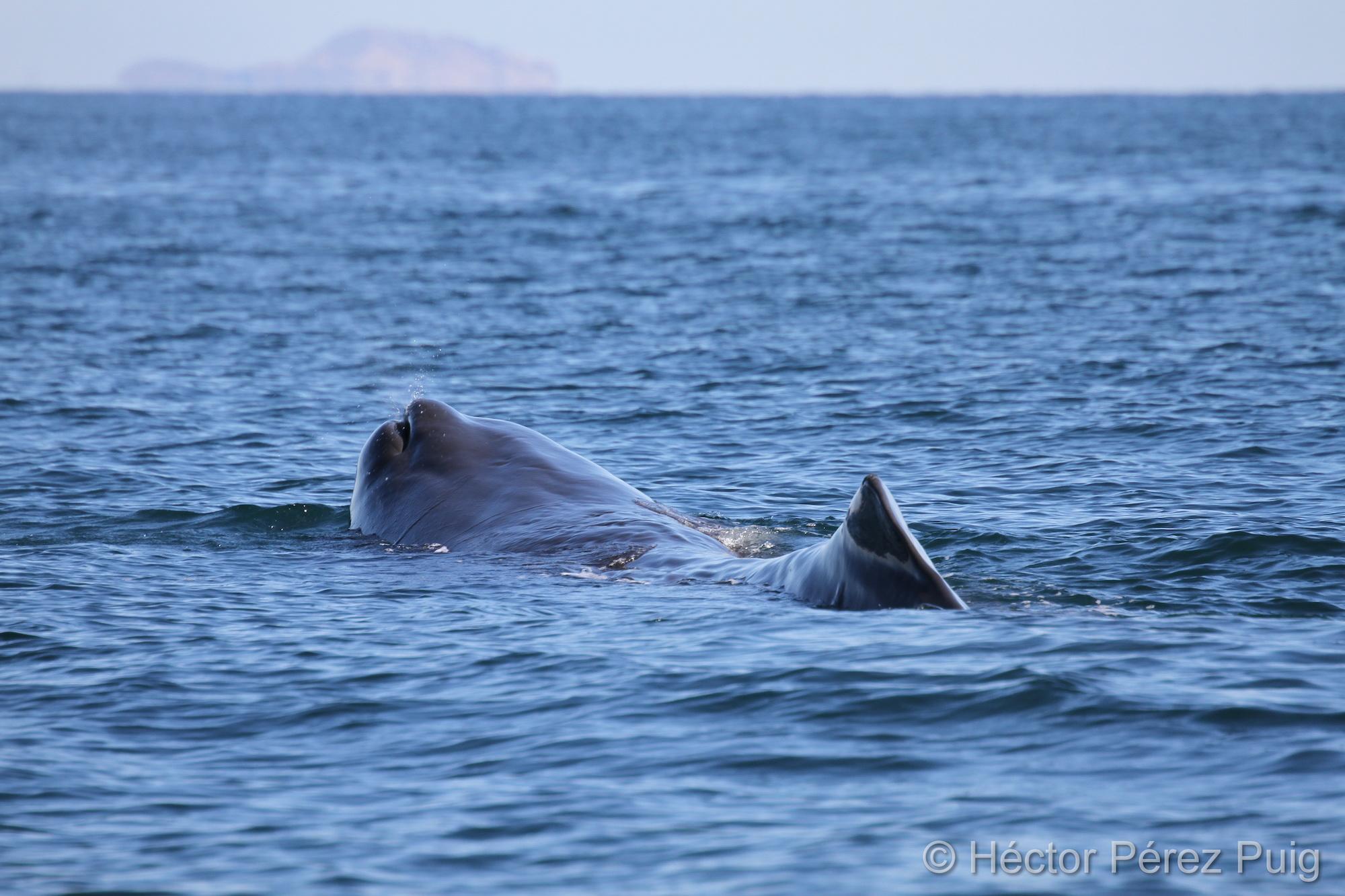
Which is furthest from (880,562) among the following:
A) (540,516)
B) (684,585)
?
(540,516)

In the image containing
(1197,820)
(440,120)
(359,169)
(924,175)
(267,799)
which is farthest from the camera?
(440,120)

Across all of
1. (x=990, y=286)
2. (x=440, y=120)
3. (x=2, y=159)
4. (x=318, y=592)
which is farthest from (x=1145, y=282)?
(x=440, y=120)

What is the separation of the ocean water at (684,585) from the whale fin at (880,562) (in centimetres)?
17

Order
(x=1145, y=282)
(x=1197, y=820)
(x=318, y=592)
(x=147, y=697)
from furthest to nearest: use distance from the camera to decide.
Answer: (x=1145, y=282)
(x=318, y=592)
(x=147, y=697)
(x=1197, y=820)

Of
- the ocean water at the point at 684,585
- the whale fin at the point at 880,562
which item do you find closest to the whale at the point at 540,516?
the whale fin at the point at 880,562

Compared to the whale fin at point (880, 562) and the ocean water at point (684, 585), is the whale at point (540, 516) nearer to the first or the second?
the whale fin at point (880, 562)

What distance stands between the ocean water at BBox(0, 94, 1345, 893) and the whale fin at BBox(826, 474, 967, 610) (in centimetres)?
17

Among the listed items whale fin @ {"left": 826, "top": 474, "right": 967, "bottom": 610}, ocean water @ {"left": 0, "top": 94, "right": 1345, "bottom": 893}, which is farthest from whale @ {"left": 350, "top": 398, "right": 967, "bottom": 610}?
ocean water @ {"left": 0, "top": 94, "right": 1345, "bottom": 893}

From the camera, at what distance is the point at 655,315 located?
91.1 feet

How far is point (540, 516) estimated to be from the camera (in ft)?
40.8

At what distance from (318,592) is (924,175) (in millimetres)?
54260

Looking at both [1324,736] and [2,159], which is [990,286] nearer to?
[1324,736]

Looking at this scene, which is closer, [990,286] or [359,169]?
[990,286]

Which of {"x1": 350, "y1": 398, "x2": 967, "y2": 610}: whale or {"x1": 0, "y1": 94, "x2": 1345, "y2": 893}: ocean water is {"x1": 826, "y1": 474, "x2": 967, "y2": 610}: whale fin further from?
{"x1": 0, "y1": 94, "x2": 1345, "y2": 893}: ocean water
